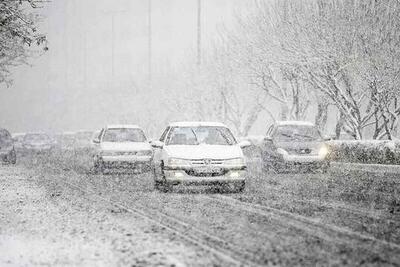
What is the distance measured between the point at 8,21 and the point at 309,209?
7104 mm

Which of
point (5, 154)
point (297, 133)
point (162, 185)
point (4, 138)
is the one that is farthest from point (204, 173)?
point (4, 138)

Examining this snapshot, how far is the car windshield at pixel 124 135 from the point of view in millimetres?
24625

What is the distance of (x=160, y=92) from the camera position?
75.5 metres

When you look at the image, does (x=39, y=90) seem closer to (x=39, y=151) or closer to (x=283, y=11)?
(x=39, y=151)

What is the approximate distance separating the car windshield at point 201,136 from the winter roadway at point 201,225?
1.16m

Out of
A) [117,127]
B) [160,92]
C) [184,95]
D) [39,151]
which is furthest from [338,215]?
[160,92]

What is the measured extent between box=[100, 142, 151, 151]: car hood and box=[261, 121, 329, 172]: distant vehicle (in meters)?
3.93

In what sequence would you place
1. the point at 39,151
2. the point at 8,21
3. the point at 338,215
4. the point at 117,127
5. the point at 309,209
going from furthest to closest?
the point at 39,151 → the point at 117,127 → the point at 8,21 → the point at 309,209 → the point at 338,215

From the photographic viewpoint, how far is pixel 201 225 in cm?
1073

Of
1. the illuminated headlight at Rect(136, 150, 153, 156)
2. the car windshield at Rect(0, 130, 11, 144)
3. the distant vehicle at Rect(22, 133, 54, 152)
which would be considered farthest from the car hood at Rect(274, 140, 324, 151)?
the distant vehicle at Rect(22, 133, 54, 152)

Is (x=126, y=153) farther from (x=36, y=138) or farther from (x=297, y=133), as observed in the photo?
(x=36, y=138)

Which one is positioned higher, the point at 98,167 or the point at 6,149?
the point at 98,167

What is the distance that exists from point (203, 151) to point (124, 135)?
32.3 feet

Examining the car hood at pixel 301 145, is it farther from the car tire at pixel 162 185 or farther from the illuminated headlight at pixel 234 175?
the illuminated headlight at pixel 234 175
